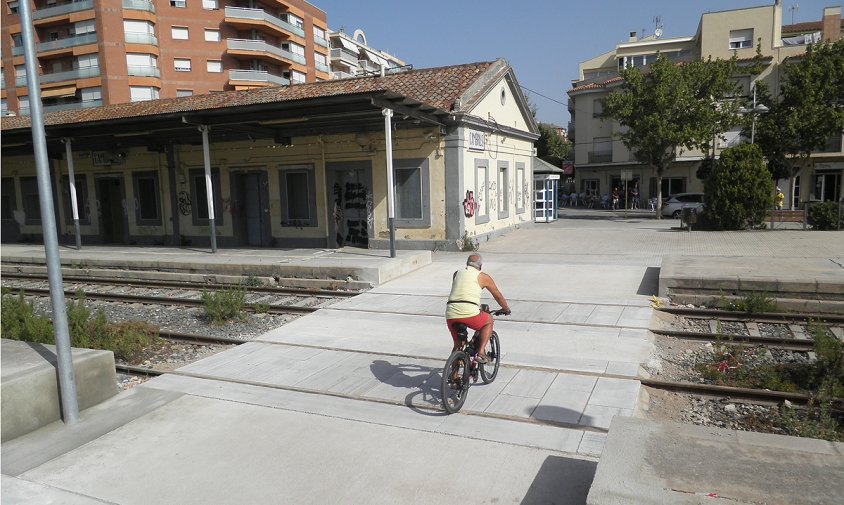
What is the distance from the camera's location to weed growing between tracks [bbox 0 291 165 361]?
7.69 meters

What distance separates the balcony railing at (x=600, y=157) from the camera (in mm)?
44594

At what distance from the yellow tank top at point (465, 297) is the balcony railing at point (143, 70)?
4767 centimetres

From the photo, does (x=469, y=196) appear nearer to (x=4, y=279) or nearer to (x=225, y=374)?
(x=225, y=374)

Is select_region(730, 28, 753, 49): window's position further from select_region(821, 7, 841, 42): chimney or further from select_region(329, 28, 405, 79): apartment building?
select_region(329, 28, 405, 79): apartment building

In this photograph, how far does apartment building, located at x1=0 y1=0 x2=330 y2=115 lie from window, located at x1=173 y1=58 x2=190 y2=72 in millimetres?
76

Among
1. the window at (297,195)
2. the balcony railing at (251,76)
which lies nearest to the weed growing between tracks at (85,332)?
the window at (297,195)

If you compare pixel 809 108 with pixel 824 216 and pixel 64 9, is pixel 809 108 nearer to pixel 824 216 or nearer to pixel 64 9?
pixel 824 216

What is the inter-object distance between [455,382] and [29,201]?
26.1 meters

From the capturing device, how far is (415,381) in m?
6.50

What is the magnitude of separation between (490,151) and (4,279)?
15578mm

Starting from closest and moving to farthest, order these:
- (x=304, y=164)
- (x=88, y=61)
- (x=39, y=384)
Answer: (x=39, y=384) < (x=304, y=164) < (x=88, y=61)

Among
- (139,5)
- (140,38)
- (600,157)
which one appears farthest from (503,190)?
(139,5)

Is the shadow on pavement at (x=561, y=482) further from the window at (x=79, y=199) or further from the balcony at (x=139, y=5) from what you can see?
the balcony at (x=139, y=5)

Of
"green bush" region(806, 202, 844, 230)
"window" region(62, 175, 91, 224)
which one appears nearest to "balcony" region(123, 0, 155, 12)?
"window" region(62, 175, 91, 224)
